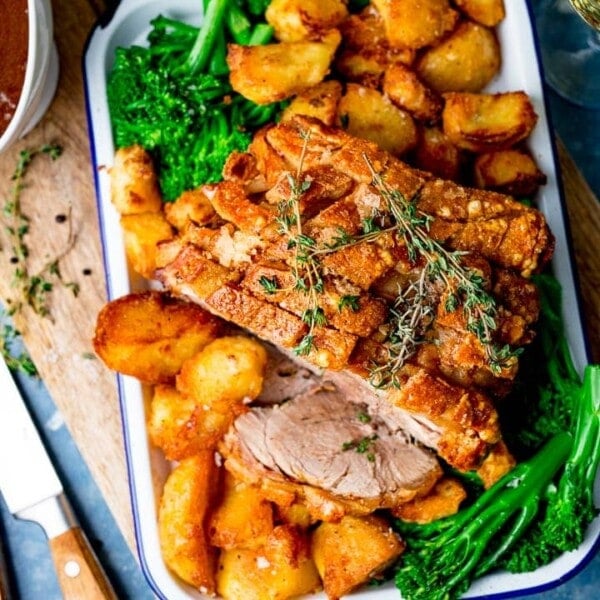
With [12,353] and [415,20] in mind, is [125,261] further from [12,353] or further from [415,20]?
[415,20]

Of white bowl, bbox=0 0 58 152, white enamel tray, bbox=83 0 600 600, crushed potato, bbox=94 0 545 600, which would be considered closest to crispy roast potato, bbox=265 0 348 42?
crushed potato, bbox=94 0 545 600

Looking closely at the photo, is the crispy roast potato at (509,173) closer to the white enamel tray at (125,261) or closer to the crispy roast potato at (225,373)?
the white enamel tray at (125,261)

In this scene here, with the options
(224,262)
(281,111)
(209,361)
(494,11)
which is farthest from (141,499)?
(494,11)

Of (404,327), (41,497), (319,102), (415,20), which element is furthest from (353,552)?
(415,20)

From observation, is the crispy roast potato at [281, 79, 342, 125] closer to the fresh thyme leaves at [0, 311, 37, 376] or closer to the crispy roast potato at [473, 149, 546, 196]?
the crispy roast potato at [473, 149, 546, 196]

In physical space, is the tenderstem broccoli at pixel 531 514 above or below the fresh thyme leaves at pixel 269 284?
below

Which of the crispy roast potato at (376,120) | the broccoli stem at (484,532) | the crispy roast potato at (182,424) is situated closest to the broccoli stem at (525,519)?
the broccoli stem at (484,532)
